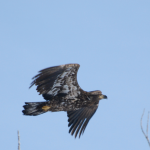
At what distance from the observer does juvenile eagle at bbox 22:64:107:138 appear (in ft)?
31.6

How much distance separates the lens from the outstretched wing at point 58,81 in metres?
9.47

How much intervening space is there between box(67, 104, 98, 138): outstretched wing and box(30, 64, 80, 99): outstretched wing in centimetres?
135

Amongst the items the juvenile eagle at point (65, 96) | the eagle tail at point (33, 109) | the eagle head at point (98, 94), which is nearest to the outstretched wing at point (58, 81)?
the juvenile eagle at point (65, 96)

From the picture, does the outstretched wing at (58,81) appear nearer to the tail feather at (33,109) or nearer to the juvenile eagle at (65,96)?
the juvenile eagle at (65,96)

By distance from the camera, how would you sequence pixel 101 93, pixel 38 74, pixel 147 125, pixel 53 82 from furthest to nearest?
pixel 101 93 → pixel 53 82 → pixel 38 74 → pixel 147 125

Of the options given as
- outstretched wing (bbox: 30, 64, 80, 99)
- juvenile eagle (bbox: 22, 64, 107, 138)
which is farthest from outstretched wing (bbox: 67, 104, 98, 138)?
outstretched wing (bbox: 30, 64, 80, 99)

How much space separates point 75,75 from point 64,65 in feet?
2.28

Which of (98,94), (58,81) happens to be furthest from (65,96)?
(98,94)

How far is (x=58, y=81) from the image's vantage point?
1012cm

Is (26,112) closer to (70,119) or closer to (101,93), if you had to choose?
(70,119)

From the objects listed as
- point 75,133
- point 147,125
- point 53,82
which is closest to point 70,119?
point 75,133

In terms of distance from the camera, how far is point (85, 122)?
12180 mm

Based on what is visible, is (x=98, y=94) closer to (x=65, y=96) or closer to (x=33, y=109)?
(x=65, y=96)

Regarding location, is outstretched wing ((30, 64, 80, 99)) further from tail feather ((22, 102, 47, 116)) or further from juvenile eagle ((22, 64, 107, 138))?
tail feather ((22, 102, 47, 116))
